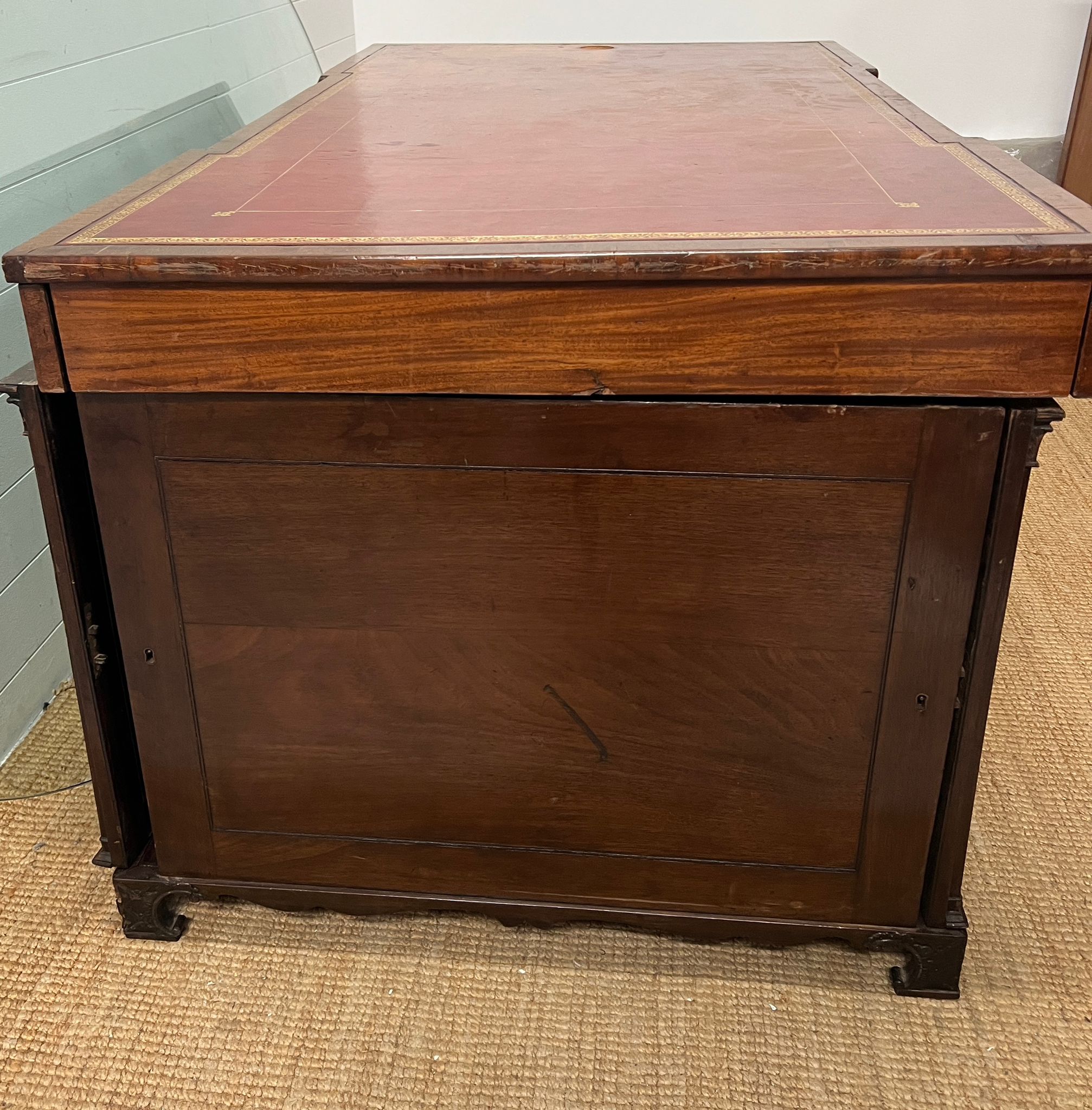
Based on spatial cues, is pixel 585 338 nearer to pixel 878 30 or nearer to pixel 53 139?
pixel 53 139

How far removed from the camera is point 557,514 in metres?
0.88

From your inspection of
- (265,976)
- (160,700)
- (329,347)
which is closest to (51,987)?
(265,976)

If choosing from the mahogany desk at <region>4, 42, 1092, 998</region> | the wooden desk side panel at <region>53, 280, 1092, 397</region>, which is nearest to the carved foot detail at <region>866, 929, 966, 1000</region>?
the mahogany desk at <region>4, 42, 1092, 998</region>

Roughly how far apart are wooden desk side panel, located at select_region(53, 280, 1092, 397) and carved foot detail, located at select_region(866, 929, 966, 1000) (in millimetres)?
501

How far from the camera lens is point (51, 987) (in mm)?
1028

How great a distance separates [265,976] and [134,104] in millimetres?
1132

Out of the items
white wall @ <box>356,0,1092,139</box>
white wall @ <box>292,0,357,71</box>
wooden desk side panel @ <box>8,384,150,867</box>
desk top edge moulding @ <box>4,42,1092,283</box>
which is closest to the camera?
desk top edge moulding @ <box>4,42,1092,283</box>

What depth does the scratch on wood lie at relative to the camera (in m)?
0.95

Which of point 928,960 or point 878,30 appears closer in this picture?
point 928,960

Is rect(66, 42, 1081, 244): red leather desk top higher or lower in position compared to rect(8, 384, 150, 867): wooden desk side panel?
higher

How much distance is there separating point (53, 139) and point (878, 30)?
1.97m

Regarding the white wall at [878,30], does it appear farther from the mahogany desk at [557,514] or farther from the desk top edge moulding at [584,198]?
the mahogany desk at [557,514]

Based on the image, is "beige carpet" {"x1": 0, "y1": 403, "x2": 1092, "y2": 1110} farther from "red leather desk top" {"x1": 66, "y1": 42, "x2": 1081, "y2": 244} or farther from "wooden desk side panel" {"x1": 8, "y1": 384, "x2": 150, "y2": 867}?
"red leather desk top" {"x1": 66, "y1": 42, "x2": 1081, "y2": 244}

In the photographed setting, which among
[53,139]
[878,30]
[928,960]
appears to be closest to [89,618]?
Result: [53,139]
